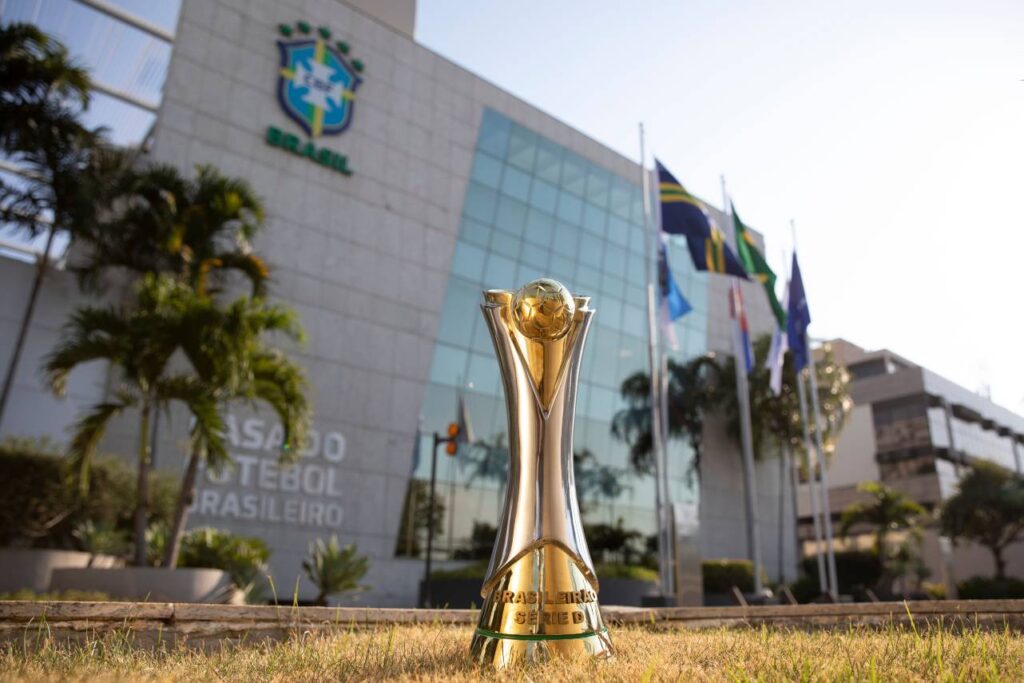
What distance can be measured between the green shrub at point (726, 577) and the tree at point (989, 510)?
38.8 feet

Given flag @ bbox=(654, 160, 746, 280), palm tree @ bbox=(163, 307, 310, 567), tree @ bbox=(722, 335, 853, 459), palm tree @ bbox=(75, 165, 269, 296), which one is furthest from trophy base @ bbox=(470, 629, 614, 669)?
tree @ bbox=(722, 335, 853, 459)

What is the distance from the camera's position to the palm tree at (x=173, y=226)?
13914mm

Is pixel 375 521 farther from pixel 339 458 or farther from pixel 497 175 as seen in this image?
pixel 497 175

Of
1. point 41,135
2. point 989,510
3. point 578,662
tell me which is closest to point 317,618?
point 578,662

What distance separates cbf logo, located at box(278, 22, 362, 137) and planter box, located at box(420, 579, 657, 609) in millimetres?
12417

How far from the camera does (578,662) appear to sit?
3.11m

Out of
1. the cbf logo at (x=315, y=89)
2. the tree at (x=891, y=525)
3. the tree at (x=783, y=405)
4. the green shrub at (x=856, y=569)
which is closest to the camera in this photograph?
the cbf logo at (x=315, y=89)

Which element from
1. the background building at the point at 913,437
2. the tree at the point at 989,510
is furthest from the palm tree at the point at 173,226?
the background building at the point at 913,437

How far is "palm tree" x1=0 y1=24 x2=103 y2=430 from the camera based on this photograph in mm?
13336

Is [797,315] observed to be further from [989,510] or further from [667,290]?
[989,510]

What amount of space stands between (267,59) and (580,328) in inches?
744

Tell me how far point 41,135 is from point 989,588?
2919 cm

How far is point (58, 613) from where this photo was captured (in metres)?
3.86

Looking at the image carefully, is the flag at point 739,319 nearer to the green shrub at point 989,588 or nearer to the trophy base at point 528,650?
the green shrub at point 989,588
